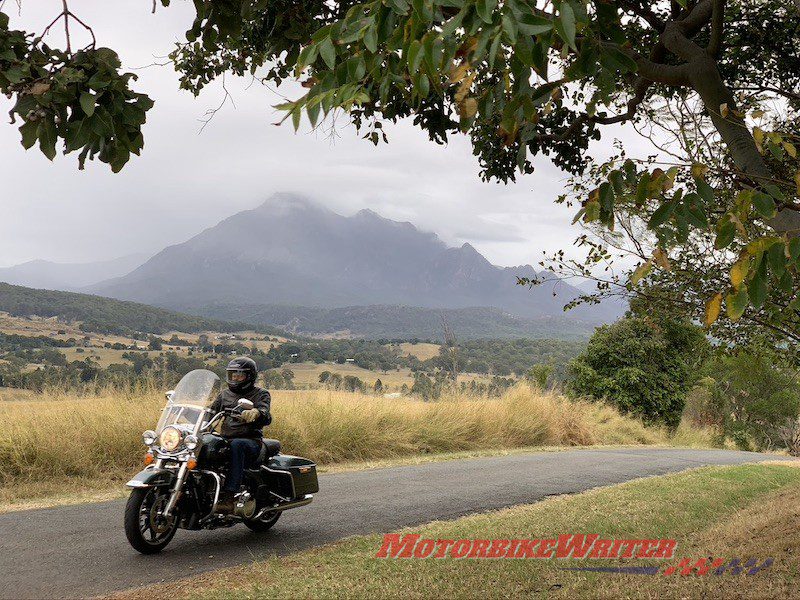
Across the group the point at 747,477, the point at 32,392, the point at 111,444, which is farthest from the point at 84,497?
the point at 747,477

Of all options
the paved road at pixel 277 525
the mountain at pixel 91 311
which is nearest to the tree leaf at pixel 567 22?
the paved road at pixel 277 525

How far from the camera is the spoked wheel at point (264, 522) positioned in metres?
7.04

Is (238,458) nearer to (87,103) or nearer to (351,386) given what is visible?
(87,103)

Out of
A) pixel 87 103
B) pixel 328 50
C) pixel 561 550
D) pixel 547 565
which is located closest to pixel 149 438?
pixel 87 103

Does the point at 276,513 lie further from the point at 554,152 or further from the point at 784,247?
the point at 784,247

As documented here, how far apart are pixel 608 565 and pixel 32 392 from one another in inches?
409

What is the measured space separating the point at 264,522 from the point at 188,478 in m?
1.33

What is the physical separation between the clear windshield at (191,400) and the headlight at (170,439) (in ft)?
0.42

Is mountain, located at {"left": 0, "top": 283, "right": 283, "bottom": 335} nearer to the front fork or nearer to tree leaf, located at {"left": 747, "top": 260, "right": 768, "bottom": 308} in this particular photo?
the front fork

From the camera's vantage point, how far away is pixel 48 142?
3826 millimetres

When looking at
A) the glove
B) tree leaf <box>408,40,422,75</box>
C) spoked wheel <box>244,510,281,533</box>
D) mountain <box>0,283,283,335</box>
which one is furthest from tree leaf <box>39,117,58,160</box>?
mountain <box>0,283,283,335</box>

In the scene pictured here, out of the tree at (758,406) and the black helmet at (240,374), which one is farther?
the tree at (758,406)

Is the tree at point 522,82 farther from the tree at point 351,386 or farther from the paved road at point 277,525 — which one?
the tree at point 351,386

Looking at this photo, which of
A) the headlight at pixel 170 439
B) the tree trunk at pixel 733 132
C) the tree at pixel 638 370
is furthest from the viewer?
the tree at pixel 638 370
